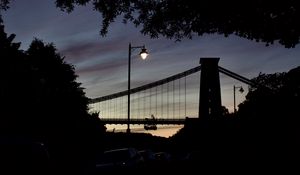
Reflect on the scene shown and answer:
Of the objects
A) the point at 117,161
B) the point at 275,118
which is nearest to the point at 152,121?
the point at 117,161

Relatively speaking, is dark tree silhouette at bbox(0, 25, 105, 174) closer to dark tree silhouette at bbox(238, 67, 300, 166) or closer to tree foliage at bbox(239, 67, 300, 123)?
dark tree silhouette at bbox(238, 67, 300, 166)

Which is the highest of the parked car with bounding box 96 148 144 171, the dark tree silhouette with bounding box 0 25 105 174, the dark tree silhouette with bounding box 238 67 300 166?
the dark tree silhouette with bounding box 0 25 105 174

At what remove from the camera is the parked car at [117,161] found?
92.6 ft

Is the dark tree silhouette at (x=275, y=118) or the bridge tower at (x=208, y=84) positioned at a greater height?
the bridge tower at (x=208, y=84)

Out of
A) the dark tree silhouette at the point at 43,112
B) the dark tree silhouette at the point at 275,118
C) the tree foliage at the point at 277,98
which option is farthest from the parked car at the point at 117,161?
the tree foliage at the point at 277,98

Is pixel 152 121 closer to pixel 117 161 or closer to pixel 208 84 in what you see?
pixel 208 84

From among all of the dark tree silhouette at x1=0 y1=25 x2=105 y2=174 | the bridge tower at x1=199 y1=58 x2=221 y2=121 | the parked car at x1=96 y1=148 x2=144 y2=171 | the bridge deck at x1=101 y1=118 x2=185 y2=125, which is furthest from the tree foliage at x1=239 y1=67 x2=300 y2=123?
the bridge deck at x1=101 y1=118 x2=185 y2=125

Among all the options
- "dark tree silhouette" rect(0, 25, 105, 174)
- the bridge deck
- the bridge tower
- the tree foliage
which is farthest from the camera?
the bridge deck

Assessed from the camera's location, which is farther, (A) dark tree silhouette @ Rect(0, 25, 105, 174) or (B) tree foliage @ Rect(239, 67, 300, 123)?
(A) dark tree silhouette @ Rect(0, 25, 105, 174)

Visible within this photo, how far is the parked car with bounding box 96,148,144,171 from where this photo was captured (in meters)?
28.2

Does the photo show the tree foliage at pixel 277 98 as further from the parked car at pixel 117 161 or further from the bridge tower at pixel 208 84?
the bridge tower at pixel 208 84

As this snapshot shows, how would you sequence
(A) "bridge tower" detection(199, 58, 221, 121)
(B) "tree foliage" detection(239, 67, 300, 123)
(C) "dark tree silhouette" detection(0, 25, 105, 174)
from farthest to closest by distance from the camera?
(A) "bridge tower" detection(199, 58, 221, 121), (C) "dark tree silhouette" detection(0, 25, 105, 174), (B) "tree foliage" detection(239, 67, 300, 123)

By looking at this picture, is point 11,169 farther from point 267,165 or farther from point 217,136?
point 217,136

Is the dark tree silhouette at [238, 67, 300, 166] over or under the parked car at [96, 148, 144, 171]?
over
